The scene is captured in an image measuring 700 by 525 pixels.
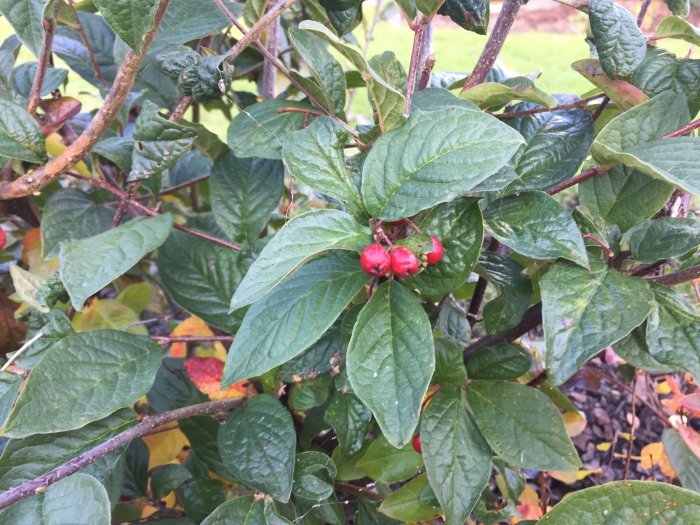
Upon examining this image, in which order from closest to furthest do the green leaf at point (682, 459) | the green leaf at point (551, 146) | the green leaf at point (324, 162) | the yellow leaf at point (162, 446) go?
1. the green leaf at point (324, 162)
2. the green leaf at point (551, 146)
3. the green leaf at point (682, 459)
4. the yellow leaf at point (162, 446)

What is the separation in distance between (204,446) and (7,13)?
0.62 m

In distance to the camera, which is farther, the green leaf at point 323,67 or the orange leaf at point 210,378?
the orange leaf at point 210,378

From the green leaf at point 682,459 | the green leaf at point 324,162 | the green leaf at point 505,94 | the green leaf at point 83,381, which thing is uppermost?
the green leaf at point 505,94

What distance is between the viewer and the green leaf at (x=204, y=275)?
83 centimetres

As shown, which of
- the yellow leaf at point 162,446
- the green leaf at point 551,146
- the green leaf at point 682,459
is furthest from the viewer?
the yellow leaf at point 162,446

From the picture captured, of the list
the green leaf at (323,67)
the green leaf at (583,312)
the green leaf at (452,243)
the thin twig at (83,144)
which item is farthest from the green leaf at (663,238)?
the thin twig at (83,144)

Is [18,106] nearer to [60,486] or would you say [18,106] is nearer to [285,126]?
[285,126]

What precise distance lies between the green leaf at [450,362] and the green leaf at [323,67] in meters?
0.33

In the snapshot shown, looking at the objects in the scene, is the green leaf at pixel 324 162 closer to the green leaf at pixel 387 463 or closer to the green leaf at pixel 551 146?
the green leaf at pixel 551 146

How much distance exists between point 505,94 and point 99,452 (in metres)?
0.61

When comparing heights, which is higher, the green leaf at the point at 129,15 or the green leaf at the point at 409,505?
the green leaf at the point at 129,15

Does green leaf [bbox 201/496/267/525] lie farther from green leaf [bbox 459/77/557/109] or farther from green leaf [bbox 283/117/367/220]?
green leaf [bbox 459/77/557/109]

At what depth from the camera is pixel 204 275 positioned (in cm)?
86

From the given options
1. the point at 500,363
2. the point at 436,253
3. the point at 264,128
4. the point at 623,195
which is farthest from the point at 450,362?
the point at 264,128
